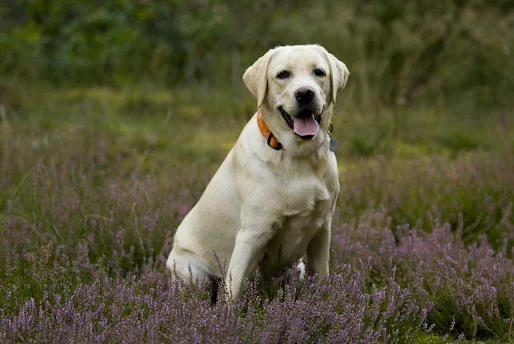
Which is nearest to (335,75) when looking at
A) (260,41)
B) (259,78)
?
(259,78)

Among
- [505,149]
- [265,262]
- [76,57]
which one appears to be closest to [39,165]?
[265,262]

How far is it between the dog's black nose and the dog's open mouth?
60 mm

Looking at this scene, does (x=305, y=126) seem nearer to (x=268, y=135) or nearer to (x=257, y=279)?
(x=268, y=135)

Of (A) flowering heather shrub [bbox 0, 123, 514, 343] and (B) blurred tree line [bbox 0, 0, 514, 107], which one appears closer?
(A) flowering heather shrub [bbox 0, 123, 514, 343]

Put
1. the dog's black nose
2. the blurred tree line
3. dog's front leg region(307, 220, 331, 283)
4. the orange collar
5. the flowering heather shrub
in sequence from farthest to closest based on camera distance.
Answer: the blurred tree line → dog's front leg region(307, 220, 331, 283) → the orange collar → the dog's black nose → the flowering heather shrub

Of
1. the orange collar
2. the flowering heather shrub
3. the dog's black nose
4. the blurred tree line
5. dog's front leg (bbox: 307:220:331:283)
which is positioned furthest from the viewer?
the blurred tree line

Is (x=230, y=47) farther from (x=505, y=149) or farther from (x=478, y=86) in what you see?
(x=505, y=149)

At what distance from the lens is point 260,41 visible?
10.1 meters

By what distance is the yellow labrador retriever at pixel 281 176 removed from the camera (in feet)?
11.0

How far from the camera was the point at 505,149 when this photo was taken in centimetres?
539

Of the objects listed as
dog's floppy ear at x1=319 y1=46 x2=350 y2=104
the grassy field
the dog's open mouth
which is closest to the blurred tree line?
the grassy field

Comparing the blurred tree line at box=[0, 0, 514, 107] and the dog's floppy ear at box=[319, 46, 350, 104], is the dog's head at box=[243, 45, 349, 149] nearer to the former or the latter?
the dog's floppy ear at box=[319, 46, 350, 104]

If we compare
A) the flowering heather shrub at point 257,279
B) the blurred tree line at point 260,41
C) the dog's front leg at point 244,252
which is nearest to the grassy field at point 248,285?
the flowering heather shrub at point 257,279

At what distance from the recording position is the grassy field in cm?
285
